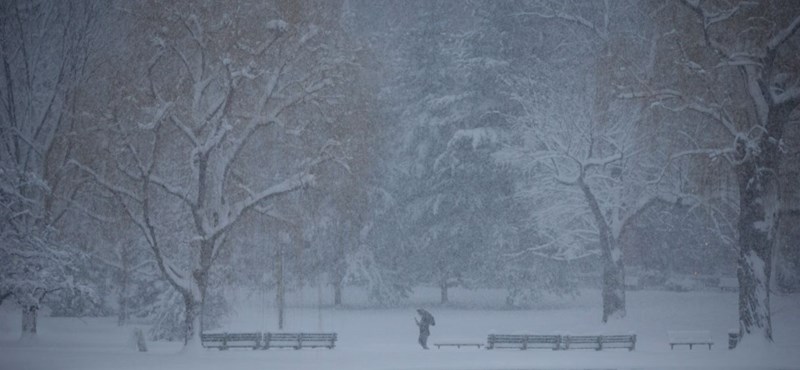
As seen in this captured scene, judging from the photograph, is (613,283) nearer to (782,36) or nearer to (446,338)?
(446,338)

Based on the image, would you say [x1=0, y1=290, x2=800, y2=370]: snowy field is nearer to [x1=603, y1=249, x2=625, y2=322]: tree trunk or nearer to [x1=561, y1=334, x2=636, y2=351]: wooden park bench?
[x1=561, y1=334, x2=636, y2=351]: wooden park bench

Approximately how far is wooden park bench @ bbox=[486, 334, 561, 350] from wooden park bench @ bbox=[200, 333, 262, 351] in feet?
24.8

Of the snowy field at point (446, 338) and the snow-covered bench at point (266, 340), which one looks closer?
the snowy field at point (446, 338)

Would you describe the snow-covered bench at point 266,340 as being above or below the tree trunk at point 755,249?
below

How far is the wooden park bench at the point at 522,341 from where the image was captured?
25.4 meters

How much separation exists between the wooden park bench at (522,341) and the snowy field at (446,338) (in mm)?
396

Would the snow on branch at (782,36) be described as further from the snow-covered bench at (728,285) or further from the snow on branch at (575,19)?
the snow-covered bench at (728,285)

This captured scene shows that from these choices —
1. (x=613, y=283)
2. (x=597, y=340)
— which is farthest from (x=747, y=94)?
(x=613, y=283)

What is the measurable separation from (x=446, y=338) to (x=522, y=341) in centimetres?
258

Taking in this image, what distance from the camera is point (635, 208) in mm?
33438

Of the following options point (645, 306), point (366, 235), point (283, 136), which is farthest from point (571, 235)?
point (283, 136)

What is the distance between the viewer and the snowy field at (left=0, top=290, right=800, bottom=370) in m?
21.8

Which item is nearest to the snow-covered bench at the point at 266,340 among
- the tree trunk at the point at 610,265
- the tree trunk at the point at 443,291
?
the tree trunk at the point at 610,265

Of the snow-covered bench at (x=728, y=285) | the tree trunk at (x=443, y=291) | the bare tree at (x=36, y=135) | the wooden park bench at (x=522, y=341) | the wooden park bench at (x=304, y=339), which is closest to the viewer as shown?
the bare tree at (x=36, y=135)
